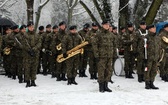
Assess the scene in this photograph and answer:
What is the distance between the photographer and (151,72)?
1045cm

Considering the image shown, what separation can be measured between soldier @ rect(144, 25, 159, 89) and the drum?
8.34 ft

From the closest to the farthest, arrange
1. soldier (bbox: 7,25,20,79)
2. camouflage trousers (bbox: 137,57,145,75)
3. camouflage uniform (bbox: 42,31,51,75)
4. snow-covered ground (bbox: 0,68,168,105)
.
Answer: snow-covered ground (bbox: 0,68,168,105)
camouflage trousers (bbox: 137,57,145,75)
soldier (bbox: 7,25,20,79)
camouflage uniform (bbox: 42,31,51,75)

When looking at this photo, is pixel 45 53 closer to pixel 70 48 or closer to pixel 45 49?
pixel 45 49

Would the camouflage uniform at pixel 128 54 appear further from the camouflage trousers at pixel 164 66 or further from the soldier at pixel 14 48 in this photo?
the soldier at pixel 14 48

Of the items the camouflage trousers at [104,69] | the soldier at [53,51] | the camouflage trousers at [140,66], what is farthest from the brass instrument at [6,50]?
the camouflage trousers at [140,66]

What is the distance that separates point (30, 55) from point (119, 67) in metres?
3.97

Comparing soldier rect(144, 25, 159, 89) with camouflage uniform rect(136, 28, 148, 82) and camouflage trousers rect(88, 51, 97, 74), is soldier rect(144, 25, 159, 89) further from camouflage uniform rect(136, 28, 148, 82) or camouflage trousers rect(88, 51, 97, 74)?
camouflage trousers rect(88, 51, 97, 74)

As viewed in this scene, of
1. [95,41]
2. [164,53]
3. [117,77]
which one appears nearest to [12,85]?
[95,41]

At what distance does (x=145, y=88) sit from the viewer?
10.4 m

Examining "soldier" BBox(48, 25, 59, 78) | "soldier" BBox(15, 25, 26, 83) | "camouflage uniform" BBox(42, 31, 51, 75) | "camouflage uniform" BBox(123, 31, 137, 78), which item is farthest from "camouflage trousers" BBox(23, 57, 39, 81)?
"camouflage uniform" BBox(123, 31, 137, 78)

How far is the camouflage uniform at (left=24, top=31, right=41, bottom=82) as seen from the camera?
10555 millimetres

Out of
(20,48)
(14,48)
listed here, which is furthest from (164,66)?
(14,48)

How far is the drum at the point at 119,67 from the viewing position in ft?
42.5

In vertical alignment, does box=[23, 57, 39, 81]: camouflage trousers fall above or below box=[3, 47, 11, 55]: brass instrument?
below
